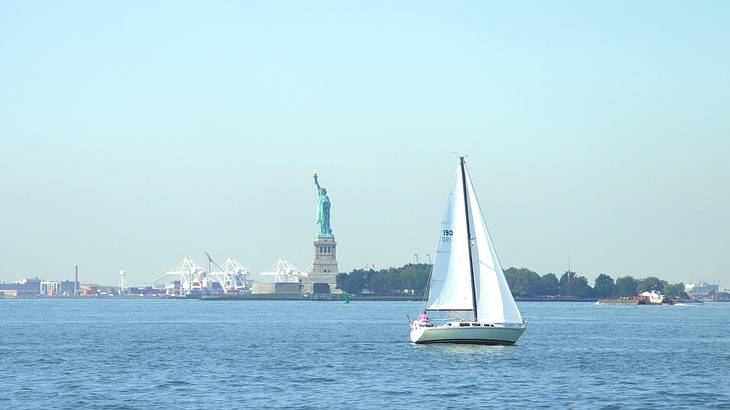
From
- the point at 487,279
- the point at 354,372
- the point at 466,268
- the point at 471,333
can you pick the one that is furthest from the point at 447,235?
the point at 354,372

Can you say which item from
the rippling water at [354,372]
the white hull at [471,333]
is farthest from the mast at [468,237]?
the rippling water at [354,372]

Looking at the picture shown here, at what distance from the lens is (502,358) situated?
245ft

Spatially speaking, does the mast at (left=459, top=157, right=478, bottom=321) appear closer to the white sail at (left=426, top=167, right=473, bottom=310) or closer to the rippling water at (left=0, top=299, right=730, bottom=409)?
the white sail at (left=426, top=167, right=473, bottom=310)

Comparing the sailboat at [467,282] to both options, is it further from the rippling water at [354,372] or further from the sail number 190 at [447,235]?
the rippling water at [354,372]

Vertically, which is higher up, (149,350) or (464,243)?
(464,243)

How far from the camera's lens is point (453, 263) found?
80.2 metres

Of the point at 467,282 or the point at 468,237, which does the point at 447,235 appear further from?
the point at 467,282

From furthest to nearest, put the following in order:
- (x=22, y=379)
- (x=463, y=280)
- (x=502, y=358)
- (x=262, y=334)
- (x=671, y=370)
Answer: (x=262, y=334) < (x=463, y=280) < (x=502, y=358) < (x=671, y=370) < (x=22, y=379)

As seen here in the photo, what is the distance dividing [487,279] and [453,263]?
7.28ft

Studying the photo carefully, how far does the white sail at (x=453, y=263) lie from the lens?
79.8m

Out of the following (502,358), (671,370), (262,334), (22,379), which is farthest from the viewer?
(262,334)

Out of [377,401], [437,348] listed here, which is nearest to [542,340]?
[437,348]

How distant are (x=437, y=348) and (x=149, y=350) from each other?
18.5 metres

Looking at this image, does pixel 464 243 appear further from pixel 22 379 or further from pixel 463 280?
pixel 22 379
